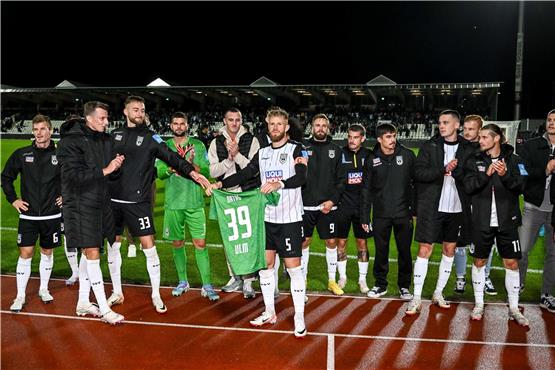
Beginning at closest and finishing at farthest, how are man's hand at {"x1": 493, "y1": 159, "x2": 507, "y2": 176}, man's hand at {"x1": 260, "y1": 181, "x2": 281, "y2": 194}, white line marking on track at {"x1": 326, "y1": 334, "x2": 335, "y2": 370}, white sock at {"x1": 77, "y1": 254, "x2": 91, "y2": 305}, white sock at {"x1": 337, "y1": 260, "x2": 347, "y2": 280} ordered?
white line marking on track at {"x1": 326, "y1": 334, "x2": 335, "y2": 370}
man's hand at {"x1": 260, "y1": 181, "x2": 281, "y2": 194}
man's hand at {"x1": 493, "y1": 159, "x2": 507, "y2": 176}
white sock at {"x1": 77, "y1": 254, "x2": 91, "y2": 305}
white sock at {"x1": 337, "y1": 260, "x2": 347, "y2": 280}

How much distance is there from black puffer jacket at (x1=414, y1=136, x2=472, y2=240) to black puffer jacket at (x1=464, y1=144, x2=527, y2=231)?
312mm

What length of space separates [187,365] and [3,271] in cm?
488

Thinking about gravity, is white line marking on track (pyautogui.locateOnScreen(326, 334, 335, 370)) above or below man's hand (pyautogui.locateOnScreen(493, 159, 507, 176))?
below

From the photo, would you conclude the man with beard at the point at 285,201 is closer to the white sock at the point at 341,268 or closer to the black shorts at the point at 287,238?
the black shorts at the point at 287,238

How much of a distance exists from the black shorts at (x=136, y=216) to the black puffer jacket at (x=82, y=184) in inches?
14.9

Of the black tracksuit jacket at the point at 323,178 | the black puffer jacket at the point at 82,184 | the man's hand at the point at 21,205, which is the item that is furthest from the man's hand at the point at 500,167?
the man's hand at the point at 21,205

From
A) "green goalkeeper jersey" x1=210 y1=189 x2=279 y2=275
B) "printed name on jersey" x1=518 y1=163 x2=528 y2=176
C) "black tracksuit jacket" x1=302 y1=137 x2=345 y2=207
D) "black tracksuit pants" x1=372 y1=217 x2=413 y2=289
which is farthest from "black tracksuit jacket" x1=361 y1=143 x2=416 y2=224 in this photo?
"green goalkeeper jersey" x1=210 y1=189 x2=279 y2=275

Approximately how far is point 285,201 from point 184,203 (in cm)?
182

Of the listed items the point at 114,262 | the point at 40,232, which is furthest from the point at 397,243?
the point at 40,232

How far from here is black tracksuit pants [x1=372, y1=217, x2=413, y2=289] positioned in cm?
646

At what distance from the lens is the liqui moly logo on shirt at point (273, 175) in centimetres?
541

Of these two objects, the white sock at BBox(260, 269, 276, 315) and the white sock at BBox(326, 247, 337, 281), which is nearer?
the white sock at BBox(260, 269, 276, 315)

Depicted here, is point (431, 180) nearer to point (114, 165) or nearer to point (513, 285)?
point (513, 285)

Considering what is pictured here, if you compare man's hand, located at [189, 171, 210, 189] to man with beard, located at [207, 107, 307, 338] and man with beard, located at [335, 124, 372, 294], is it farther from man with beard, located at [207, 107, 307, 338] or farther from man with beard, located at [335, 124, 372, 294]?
man with beard, located at [335, 124, 372, 294]
